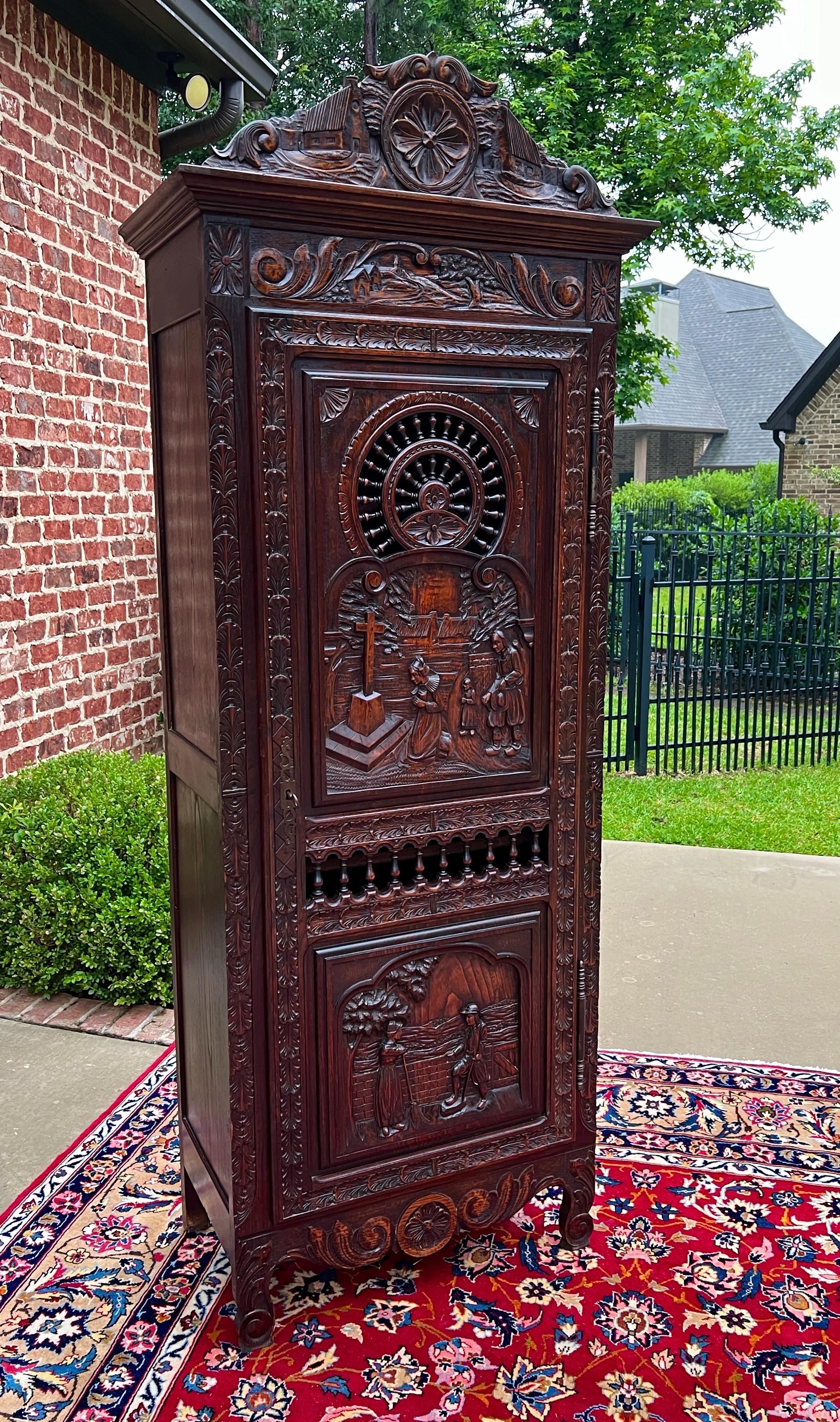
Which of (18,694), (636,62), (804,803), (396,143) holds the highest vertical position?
(636,62)

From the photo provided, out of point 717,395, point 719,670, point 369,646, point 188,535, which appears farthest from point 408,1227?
point 717,395

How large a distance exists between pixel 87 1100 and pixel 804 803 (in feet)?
17.1

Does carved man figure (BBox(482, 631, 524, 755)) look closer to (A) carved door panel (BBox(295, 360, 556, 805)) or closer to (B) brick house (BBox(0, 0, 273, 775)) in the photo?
(A) carved door panel (BBox(295, 360, 556, 805))

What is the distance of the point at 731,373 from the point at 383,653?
2713 centimetres

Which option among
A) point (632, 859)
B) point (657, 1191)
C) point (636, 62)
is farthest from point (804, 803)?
point (636, 62)

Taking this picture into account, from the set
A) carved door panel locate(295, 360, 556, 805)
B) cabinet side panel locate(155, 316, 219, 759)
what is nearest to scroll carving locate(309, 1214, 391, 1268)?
carved door panel locate(295, 360, 556, 805)

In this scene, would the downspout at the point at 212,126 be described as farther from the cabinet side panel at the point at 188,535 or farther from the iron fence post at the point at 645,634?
the cabinet side panel at the point at 188,535

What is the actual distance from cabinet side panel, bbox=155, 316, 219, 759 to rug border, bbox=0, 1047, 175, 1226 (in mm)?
1293

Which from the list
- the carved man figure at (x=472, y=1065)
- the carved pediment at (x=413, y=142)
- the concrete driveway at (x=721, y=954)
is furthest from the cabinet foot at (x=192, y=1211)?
the carved pediment at (x=413, y=142)

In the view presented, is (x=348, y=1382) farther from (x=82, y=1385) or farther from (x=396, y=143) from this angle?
(x=396, y=143)

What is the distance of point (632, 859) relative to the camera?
17.9ft

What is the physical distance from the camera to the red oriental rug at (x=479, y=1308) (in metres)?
2.06

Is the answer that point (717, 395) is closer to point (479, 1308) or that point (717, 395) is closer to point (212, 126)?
point (212, 126)

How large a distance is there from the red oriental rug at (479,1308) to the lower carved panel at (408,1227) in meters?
0.09
